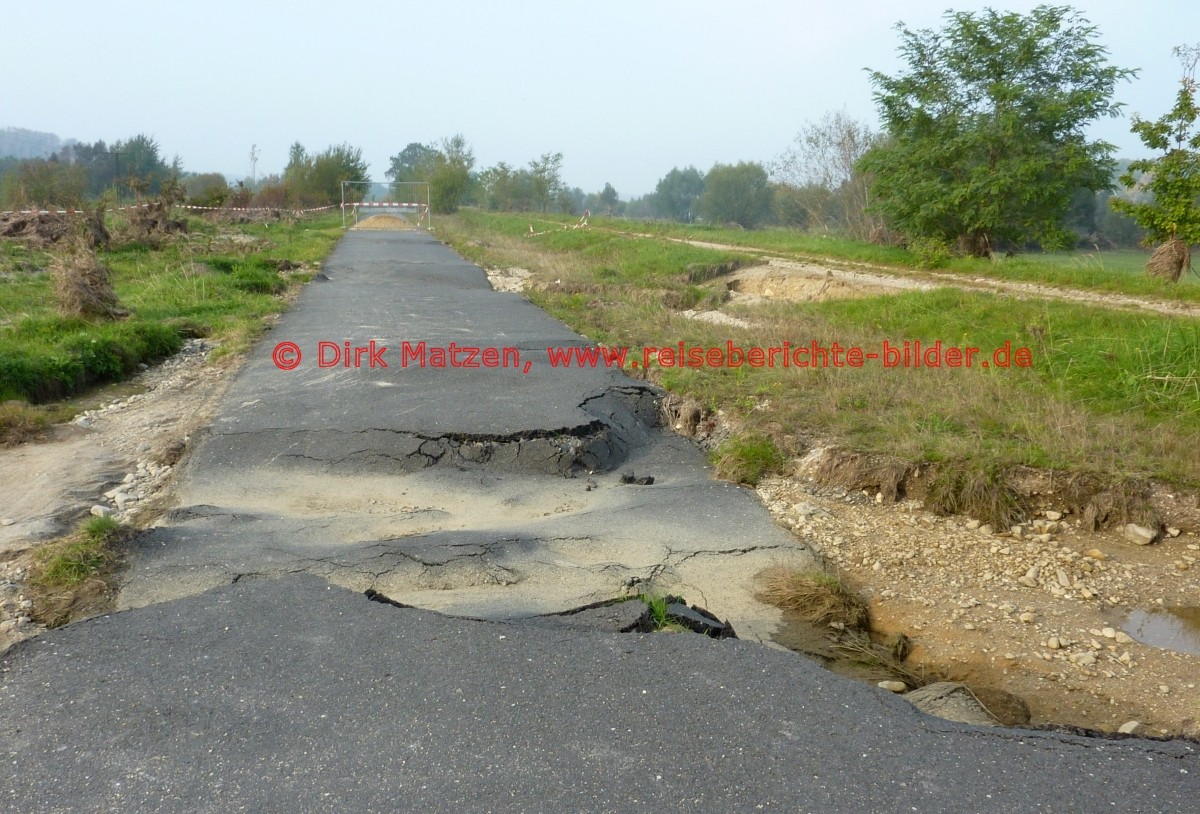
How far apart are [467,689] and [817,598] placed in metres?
2.35

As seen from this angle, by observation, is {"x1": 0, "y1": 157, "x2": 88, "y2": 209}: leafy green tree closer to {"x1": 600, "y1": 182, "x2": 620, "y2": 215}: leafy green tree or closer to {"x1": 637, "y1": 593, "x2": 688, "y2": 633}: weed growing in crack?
{"x1": 637, "y1": 593, "x2": 688, "y2": 633}: weed growing in crack

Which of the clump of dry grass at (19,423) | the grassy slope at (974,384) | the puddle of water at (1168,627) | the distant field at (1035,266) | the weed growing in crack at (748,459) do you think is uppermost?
the distant field at (1035,266)

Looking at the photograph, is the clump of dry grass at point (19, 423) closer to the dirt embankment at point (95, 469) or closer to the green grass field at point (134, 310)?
the dirt embankment at point (95, 469)

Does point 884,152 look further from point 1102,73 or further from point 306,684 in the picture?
point 306,684

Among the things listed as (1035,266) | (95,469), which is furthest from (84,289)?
(1035,266)

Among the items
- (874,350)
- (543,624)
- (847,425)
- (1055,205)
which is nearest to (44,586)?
(543,624)

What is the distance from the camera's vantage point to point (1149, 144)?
51.3 feet

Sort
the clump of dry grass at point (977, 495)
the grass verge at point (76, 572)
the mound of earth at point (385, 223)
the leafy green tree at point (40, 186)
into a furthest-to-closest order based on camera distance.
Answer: the mound of earth at point (385, 223) < the leafy green tree at point (40, 186) < the clump of dry grass at point (977, 495) < the grass verge at point (76, 572)

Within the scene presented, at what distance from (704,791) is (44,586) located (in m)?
3.68

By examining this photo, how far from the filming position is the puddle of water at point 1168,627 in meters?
5.06

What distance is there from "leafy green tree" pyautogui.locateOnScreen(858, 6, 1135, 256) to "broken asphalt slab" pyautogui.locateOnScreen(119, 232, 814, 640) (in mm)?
12527

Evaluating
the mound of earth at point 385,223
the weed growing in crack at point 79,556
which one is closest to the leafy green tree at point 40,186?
the mound of earth at point 385,223

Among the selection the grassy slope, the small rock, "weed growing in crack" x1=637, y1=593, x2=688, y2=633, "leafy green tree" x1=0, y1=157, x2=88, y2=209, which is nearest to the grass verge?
"weed growing in crack" x1=637, y1=593, x2=688, y2=633

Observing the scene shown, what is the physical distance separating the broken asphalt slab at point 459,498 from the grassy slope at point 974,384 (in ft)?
4.06
